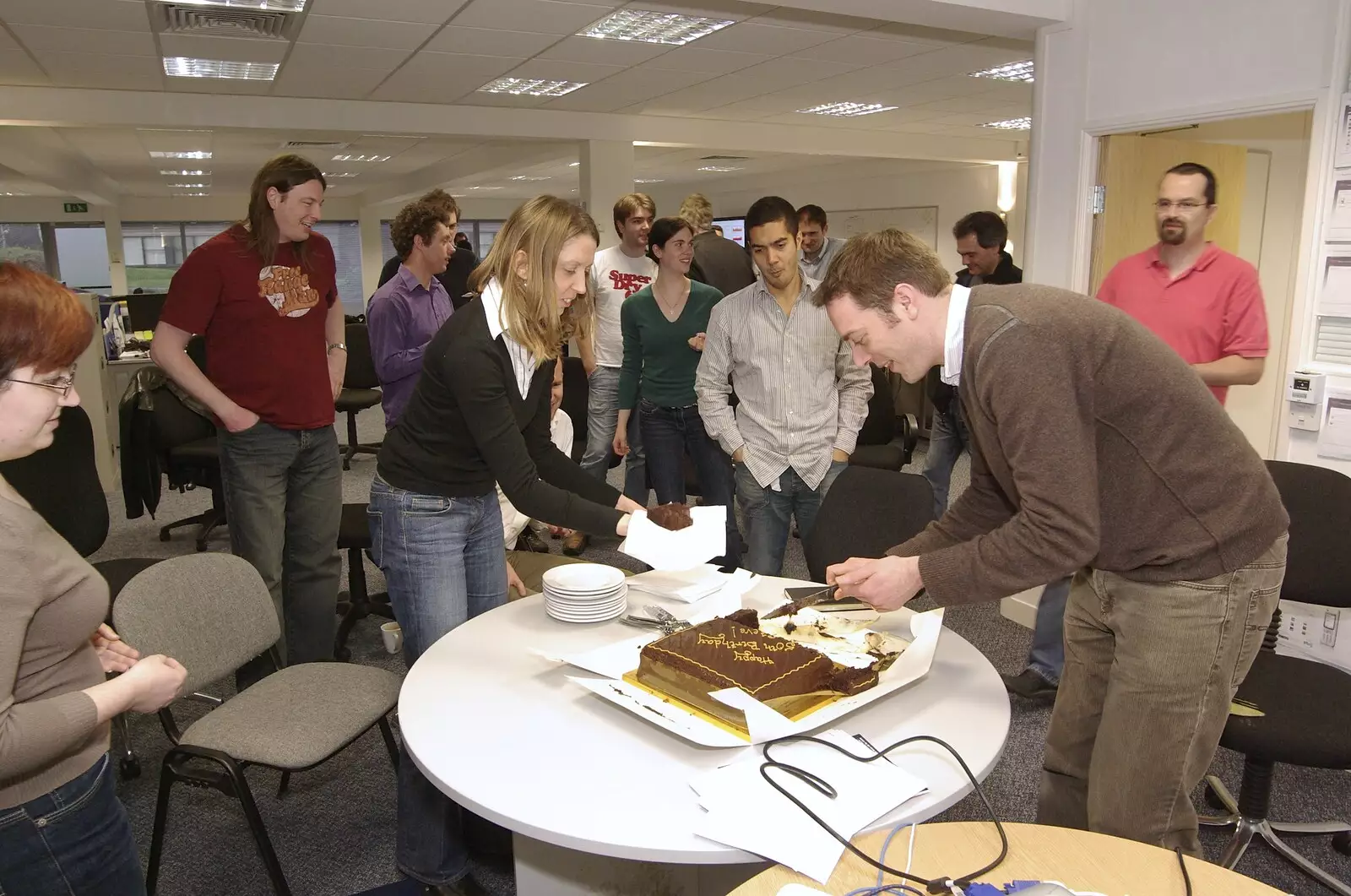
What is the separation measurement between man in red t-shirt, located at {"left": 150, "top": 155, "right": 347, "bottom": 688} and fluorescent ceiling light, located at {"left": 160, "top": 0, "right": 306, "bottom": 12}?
2.47 metres

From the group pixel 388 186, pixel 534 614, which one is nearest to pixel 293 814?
pixel 534 614

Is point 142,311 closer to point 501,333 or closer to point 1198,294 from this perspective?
point 501,333

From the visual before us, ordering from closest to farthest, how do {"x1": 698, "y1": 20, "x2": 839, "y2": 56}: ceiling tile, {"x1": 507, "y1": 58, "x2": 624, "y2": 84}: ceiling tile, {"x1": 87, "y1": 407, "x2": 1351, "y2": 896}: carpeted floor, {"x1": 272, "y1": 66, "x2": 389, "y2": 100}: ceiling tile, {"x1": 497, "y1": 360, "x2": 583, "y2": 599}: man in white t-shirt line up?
1. {"x1": 87, "y1": 407, "x2": 1351, "y2": 896}: carpeted floor
2. {"x1": 497, "y1": 360, "x2": 583, "y2": 599}: man in white t-shirt
3. {"x1": 698, "y1": 20, "x2": 839, "y2": 56}: ceiling tile
4. {"x1": 507, "y1": 58, "x2": 624, "y2": 84}: ceiling tile
5. {"x1": 272, "y1": 66, "x2": 389, "y2": 100}: ceiling tile

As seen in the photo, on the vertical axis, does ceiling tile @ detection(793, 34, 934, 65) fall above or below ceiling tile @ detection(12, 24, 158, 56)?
above

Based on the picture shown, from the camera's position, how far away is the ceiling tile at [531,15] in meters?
4.74

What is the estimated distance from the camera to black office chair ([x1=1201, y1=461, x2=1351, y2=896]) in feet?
6.36

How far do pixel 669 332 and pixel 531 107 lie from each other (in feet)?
16.7

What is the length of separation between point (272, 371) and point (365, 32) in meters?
3.32

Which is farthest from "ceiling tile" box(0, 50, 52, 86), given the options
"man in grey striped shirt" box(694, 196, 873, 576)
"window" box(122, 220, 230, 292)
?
"window" box(122, 220, 230, 292)

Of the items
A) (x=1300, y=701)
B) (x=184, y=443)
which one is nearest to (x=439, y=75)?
(x=184, y=443)

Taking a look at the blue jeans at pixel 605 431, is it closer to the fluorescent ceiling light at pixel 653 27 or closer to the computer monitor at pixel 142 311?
the fluorescent ceiling light at pixel 653 27

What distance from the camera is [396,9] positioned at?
15.6 ft

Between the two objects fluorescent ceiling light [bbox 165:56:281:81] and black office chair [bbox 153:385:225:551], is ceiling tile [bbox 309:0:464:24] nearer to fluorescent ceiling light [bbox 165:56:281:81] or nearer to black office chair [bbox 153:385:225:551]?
fluorescent ceiling light [bbox 165:56:281:81]

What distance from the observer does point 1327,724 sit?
6.45 ft
